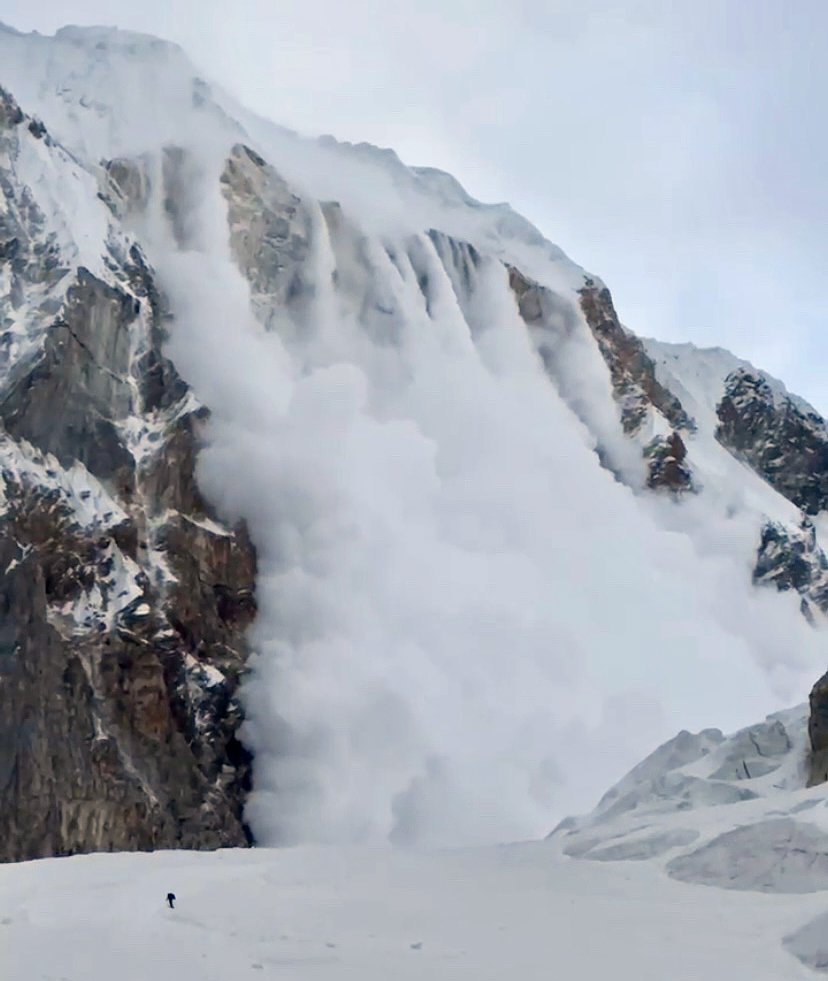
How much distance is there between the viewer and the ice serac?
143 ft

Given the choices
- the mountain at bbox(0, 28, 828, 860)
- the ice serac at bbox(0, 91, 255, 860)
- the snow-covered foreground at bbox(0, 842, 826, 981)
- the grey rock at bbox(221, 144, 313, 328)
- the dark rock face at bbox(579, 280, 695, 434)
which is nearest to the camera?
the snow-covered foreground at bbox(0, 842, 826, 981)

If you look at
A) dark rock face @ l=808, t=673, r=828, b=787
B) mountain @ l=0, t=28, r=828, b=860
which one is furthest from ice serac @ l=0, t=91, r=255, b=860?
dark rock face @ l=808, t=673, r=828, b=787

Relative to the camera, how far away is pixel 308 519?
58.5 meters

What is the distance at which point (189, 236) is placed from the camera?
68438 millimetres

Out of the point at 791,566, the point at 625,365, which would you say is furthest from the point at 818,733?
the point at 625,365

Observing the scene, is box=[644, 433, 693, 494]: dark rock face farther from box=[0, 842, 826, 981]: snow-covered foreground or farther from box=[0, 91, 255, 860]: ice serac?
box=[0, 842, 826, 981]: snow-covered foreground

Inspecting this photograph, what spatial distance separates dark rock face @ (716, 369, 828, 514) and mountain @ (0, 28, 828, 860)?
72.1 feet

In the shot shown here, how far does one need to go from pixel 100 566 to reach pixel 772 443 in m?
77.7

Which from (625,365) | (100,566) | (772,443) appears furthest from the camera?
(772,443)

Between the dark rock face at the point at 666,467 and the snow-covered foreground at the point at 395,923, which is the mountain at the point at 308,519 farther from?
the snow-covered foreground at the point at 395,923

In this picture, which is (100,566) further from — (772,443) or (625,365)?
(772,443)

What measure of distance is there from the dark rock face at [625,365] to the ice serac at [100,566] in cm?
4140

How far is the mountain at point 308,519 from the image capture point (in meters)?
47.7

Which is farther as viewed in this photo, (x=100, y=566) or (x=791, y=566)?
(x=791, y=566)
